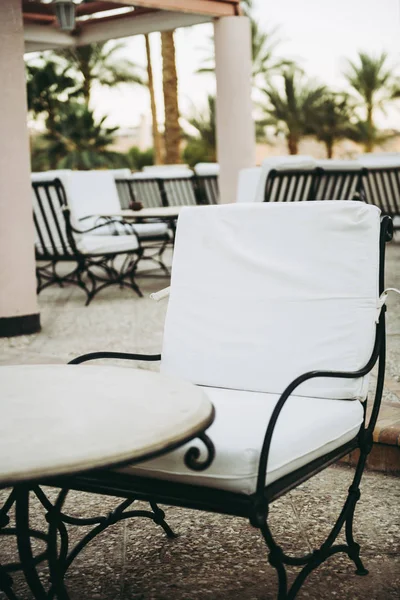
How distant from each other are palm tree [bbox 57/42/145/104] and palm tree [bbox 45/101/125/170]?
729 millimetres

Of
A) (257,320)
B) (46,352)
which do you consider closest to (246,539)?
(257,320)

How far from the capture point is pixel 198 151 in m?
27.7

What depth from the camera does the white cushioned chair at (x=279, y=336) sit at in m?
2.21

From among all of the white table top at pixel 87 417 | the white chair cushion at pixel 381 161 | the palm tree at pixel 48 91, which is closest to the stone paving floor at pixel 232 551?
the white table top at pixel 87 417

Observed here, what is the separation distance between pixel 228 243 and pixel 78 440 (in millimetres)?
1311

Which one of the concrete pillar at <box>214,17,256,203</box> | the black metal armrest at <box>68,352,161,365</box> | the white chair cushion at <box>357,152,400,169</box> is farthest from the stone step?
the white chair cushion at <box>357,152,400,169</box>

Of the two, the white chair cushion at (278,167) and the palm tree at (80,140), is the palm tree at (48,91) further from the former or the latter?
the white chair cushion at (278,167)

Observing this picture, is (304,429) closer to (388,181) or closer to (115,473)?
(115,473)

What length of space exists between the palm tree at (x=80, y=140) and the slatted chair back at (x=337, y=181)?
67.8 feet

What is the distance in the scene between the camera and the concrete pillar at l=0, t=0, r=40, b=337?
624 centimetres

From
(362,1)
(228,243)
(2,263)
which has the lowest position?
(2,263)

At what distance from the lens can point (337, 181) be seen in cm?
842

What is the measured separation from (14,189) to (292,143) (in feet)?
78.1

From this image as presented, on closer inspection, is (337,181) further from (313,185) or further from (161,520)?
(161,520)
